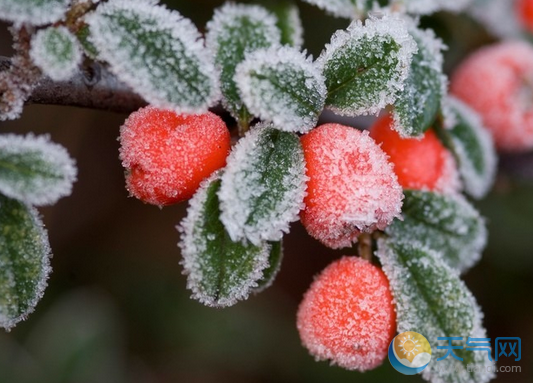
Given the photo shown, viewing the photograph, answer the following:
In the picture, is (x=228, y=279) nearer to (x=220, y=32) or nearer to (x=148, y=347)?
(x=220, y=32)

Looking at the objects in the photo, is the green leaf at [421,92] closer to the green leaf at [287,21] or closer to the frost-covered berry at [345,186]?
the frost-covered berry at [345,186]

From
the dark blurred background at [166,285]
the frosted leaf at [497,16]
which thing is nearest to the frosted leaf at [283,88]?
the frosted leaf at [497,16]

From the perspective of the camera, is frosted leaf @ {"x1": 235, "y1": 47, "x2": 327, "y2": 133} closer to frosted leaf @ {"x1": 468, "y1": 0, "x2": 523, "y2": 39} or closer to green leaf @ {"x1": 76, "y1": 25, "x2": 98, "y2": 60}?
green leaf @ {"x1": 76, "y1": 25, "x2": 98, "y2": 60}

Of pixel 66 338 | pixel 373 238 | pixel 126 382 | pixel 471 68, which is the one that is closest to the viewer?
pixel 373 238

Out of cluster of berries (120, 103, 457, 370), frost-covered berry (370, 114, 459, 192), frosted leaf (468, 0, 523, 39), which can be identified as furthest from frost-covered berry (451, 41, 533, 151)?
cluster of berries (120, 103, 457, 370)

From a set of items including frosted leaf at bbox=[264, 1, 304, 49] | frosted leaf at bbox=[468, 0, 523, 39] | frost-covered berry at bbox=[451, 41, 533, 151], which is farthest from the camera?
frosted leaf at bbox=[468, 0, 523, 39]

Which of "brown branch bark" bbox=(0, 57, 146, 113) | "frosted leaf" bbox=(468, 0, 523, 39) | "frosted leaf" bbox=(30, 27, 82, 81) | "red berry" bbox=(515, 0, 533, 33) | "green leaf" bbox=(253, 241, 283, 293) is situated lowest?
"green leaf" bbox=(253, 241, 283, 293)

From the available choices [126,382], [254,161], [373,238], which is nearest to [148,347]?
[126,382]
